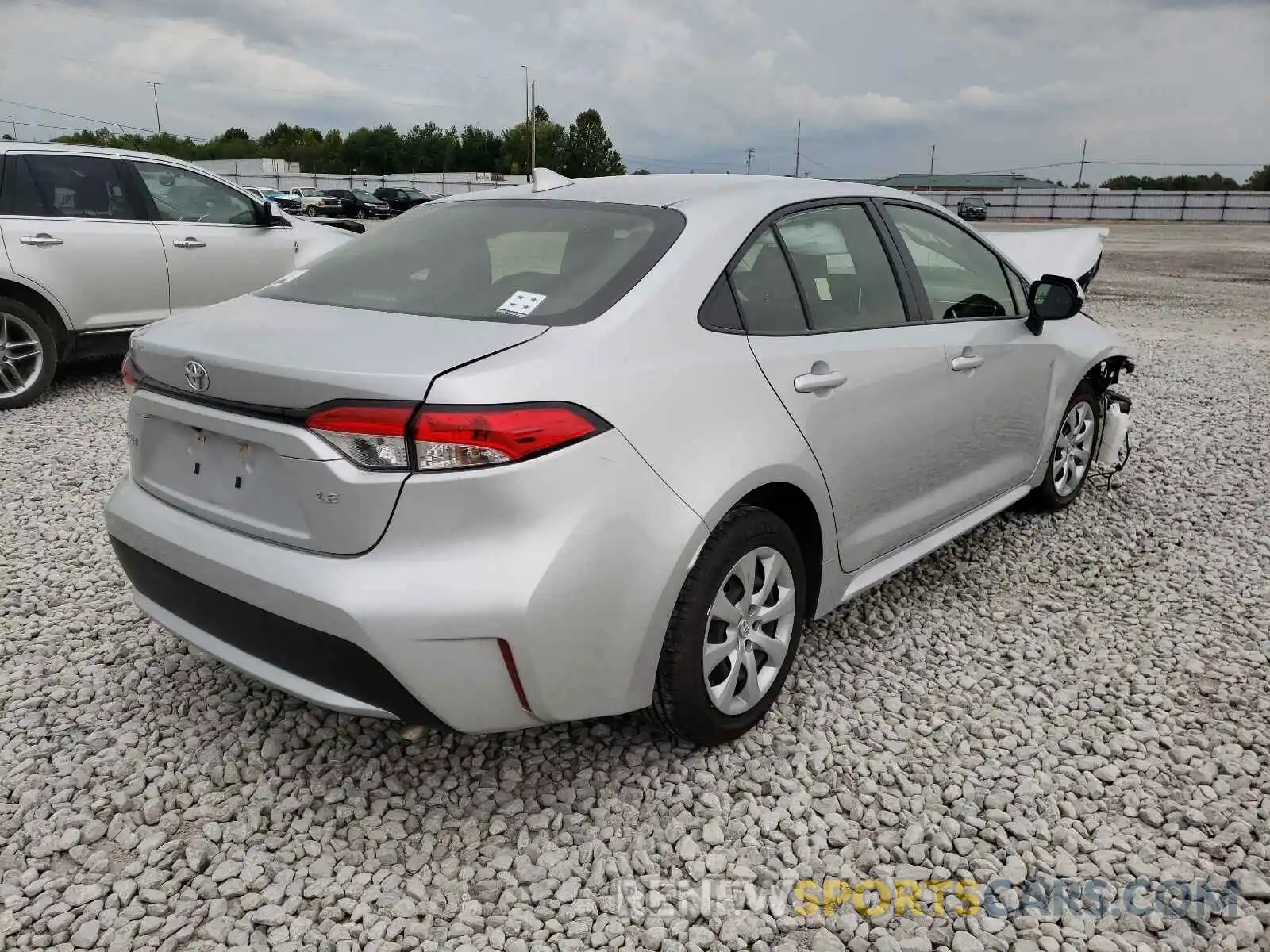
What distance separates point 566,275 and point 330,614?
1086mm

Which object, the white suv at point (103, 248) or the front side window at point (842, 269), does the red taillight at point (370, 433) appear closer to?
the front side window at point (842, 269)

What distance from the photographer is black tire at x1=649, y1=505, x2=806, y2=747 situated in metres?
2.41

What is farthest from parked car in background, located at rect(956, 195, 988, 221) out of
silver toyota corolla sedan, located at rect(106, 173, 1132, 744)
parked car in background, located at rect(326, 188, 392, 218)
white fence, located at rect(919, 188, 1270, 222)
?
silver toyota corolla sedan, located at rect(106, 173, 1132, 744)

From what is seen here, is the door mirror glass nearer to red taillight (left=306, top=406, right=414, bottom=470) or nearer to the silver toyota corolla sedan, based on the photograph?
the silver toyota corolla sedan

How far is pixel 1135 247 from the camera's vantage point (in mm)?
28438

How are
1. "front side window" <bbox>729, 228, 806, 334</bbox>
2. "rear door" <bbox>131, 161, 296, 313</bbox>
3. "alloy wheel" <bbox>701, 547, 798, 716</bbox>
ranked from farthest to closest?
"rear door" <bbox>131, 161, 296, 313</bbox> < "front side window" <bbox>729, 228, 806, 334</bbox> < "alloy wheel" <bbox>701, 547, 798, 716</bbox>

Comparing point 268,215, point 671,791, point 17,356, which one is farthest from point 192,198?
point 671,791

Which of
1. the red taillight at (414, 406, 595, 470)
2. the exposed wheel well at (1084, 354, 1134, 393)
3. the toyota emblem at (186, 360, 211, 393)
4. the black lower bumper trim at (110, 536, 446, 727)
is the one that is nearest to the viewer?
the red taillight at (414, 406, 595, 470)

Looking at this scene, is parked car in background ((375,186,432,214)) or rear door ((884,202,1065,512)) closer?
A: rear door ((884,202,1065,512))

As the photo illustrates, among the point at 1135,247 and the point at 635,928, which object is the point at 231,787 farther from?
the point at 1135,247

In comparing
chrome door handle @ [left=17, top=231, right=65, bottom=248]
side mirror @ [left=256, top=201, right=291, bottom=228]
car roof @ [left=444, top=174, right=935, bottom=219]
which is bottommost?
chrome door handle @ [left=17, top=231, right=65, bottom=248]

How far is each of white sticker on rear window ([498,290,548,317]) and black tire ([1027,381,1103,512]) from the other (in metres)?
2.92

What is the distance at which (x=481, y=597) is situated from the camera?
6.68ft

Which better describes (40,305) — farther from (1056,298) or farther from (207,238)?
(1056,298)
